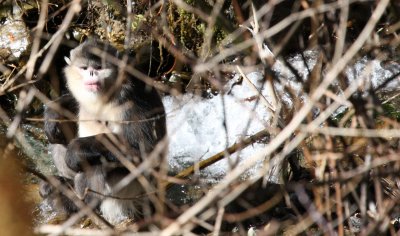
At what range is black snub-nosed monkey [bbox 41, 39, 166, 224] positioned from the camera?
6.56 m

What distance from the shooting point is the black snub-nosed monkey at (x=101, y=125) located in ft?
21.5

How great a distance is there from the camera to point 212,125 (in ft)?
33.9

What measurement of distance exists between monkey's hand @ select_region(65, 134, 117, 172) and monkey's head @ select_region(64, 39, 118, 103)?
47cm

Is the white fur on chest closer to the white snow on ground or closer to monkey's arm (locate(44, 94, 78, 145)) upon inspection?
monkey's arm (locate(44, 94, 78, 145))

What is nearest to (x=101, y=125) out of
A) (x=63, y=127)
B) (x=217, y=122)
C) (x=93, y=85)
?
(x=93, y=85)

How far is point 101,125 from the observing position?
21.4ft

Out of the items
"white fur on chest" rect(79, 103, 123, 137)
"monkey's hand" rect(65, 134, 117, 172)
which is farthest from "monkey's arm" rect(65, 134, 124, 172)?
"white fur on chest" rect(79, 103, 123, 137)

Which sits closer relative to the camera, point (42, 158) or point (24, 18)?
point (42, 158)

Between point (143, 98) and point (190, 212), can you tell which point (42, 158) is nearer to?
point (143, 98)

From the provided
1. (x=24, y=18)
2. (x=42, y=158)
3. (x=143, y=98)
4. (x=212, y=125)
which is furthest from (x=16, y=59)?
(x=143, y=98)

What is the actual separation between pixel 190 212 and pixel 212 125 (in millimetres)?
7695

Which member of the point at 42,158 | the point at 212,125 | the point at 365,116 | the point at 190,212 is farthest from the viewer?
the point at 212,125

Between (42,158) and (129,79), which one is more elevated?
(129,79)

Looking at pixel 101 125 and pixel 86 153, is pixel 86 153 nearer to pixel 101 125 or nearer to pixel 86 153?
pixel 86 153
